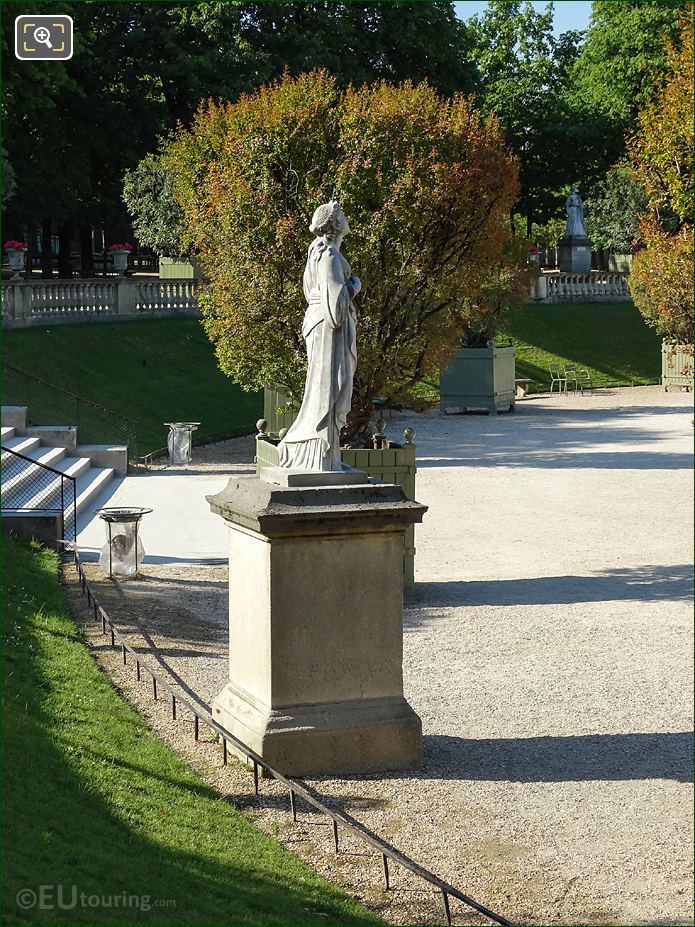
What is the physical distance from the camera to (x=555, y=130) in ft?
202

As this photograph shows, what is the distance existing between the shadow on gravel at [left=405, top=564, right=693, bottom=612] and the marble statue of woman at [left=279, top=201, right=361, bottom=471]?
5.44 metres

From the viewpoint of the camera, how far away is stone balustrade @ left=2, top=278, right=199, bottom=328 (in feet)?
110

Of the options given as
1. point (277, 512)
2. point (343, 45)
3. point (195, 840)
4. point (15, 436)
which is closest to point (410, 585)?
point (277, 512)

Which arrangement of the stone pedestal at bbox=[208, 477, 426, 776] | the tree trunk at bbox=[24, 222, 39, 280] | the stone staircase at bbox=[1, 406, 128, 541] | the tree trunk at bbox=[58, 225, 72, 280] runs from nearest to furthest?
1. the stone pedestal at bbox=[208, 477, 426, 776]
2. the stone staircase at bbox=[1, 406, 128, 541]
3. the tree trunk at bbox=[24, 222, 39, 280]
4. the tree trunk at bbox=[58, 225, 72, 280]

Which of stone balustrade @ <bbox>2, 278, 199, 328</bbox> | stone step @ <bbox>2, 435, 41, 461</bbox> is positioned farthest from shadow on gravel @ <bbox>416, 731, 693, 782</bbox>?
stone balustrade @ <bbox>2, 278, 199, 328</bbox>

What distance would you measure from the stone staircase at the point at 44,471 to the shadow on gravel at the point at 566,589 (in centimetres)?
515

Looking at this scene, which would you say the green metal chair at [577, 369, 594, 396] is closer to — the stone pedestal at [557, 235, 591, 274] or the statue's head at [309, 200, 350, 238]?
the stone pedestal at [557, 235, 591, 274]

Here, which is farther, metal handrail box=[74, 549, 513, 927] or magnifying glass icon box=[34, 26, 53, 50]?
magnifying glass icon box=[34, 26, 53, 50]

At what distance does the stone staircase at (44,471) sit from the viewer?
17844 millimetres

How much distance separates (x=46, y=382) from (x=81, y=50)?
57.5ft

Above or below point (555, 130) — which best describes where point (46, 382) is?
below

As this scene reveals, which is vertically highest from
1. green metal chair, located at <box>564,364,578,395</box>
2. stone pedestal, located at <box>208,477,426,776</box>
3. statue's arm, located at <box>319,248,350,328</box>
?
statue's arm, located at <box>319,248,350,328</box>

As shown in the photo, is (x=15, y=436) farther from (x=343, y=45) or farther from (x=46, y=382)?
(x=343, y=45)

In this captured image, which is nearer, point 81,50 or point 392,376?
point 392,376
